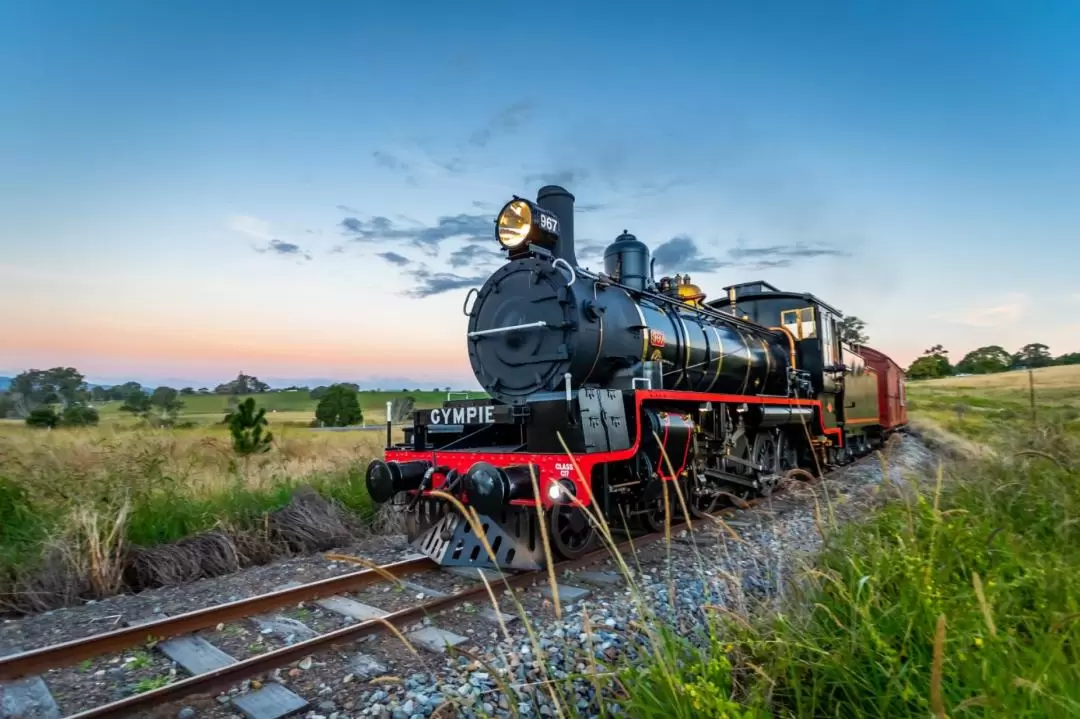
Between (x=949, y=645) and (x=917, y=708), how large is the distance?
443 millimetres

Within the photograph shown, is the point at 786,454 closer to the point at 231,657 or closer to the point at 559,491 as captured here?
the point at 559,491

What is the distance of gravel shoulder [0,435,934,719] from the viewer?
136 inches

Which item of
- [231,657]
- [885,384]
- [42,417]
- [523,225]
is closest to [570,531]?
[231,657]

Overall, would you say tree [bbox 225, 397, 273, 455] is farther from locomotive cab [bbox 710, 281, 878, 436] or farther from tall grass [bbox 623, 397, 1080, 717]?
tall grass [bbox 623, 397, 1080, 717]

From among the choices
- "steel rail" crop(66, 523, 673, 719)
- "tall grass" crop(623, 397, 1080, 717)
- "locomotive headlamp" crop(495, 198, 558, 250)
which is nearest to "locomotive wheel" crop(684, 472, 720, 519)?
"tall grass" crop(623, 397, 1080, 717)

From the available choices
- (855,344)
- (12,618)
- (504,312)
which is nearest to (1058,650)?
(504,312)

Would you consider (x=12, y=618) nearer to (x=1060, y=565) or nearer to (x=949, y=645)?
(x=949, y=645)

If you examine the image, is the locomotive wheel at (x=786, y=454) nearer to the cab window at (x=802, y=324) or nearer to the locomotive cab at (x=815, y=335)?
the locomotive cab at (x=815, y=335)

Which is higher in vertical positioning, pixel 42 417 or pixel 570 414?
pixel 570 414

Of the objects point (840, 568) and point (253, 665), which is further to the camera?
point (253, 665)

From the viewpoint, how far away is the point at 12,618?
555 cm

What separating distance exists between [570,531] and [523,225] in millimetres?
3606

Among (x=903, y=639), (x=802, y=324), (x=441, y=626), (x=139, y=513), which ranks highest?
(x=802, y=324)

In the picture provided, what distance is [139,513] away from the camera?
7.16 meters
